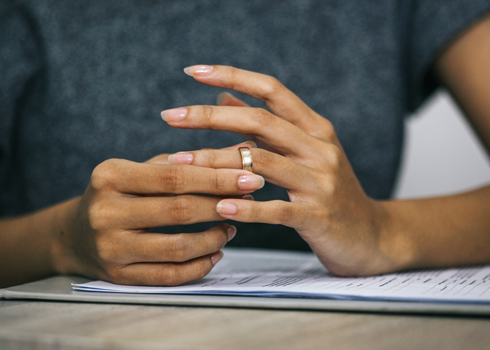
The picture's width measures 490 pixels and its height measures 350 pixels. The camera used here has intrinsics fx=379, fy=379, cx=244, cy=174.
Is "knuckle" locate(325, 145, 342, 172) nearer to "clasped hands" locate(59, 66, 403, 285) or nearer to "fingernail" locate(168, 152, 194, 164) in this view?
"clasped hands" locate(59, 66, 403, 285)

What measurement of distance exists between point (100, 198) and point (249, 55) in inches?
21.1

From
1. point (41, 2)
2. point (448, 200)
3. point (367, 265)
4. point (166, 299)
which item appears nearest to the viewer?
point (166, 299)

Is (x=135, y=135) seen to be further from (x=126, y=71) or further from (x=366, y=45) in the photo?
(x=366, y=45)

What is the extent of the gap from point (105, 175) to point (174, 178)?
0.27 ft

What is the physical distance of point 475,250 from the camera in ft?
2.02

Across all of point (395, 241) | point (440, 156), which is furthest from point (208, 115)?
point (440, 156)

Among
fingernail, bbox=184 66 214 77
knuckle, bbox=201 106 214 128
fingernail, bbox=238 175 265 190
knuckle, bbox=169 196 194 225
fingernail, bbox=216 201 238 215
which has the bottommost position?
fingernail, bbox=216 201 238 215

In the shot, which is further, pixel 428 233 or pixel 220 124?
pixel 428 233

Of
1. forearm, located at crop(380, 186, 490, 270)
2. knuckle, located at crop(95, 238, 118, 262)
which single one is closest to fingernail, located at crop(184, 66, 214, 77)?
knuckle, located at crop(95, 238, 118, 262)

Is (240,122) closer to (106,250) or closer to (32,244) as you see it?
(106,250)

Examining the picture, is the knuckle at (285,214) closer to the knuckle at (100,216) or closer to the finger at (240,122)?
the finger at (240,122)

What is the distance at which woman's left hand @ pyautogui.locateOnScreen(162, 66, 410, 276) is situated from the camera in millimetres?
444

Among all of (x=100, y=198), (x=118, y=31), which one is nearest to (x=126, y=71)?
(x=118, y=31)

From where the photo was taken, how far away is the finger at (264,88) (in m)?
0.48
